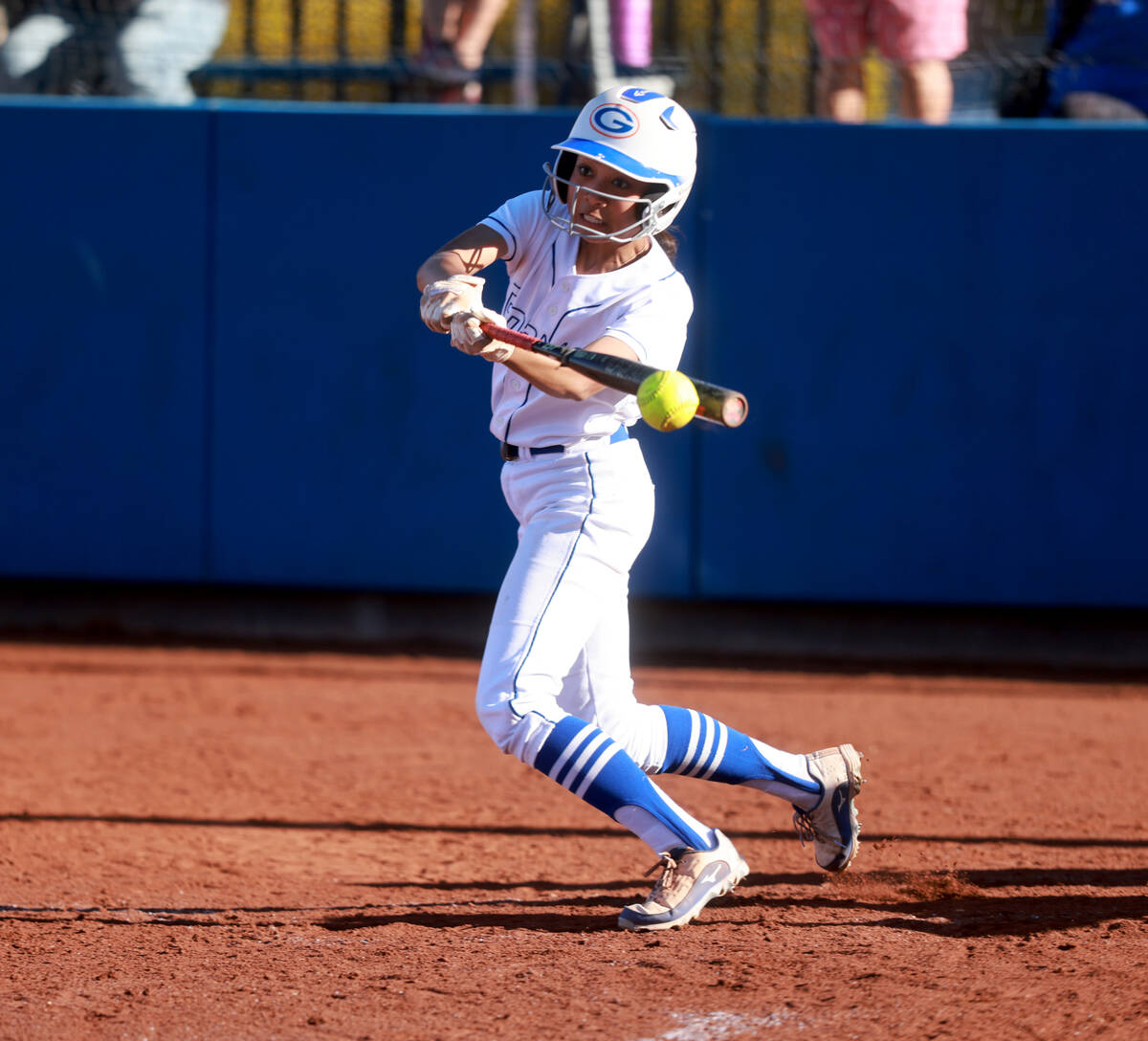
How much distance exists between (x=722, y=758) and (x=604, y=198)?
55.9 inches

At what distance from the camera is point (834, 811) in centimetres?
386

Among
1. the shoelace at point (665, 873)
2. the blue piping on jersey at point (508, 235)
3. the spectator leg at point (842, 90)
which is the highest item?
the spectator leg at point (842, 90)

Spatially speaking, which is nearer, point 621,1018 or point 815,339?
point 621,1018

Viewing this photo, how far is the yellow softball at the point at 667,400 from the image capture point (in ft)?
9.72

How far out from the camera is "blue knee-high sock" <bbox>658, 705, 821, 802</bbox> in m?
3.70

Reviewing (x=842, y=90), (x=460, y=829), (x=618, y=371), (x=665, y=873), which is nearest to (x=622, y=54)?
(x=842, y=90)

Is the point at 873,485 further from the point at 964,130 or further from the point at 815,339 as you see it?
the point at 964,130

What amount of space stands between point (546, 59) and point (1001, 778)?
175 inches

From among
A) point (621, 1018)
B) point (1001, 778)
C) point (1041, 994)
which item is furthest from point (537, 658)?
point (1001, 778)

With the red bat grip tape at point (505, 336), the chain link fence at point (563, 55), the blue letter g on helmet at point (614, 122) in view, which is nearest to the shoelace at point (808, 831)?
the red bat grip tape at point (505, 336)

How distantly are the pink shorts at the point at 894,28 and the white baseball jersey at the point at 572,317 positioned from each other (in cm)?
381

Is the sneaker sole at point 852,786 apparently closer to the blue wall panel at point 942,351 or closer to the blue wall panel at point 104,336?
the blue wall panel at point 942,351

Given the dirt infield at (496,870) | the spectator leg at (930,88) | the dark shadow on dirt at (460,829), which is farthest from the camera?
the spectator leg at (930,88)

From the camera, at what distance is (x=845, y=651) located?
729cm
